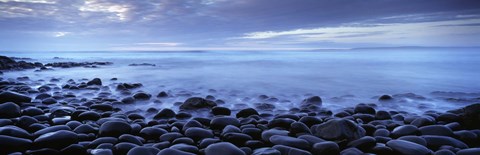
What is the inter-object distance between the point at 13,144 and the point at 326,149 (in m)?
2.97

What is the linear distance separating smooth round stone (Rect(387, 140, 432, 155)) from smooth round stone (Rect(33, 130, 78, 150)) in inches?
125

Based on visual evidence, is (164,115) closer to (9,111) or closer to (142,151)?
(142,151)

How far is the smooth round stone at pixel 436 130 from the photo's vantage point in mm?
3332

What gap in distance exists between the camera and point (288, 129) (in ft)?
12.5

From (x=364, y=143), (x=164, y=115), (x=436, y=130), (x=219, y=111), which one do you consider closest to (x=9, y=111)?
(x=164, y=115)

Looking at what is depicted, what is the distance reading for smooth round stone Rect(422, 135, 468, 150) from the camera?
9.95 ft

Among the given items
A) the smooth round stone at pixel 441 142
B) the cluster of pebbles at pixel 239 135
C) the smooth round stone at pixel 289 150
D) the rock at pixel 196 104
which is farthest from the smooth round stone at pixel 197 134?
the smooth round stone at pixel 441 142

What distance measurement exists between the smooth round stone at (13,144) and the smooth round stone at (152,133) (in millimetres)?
1084

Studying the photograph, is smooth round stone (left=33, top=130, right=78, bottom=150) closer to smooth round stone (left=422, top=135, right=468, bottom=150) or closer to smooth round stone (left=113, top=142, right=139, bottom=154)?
smooth round stone (left=113, top=142, right=139, bottom=154)

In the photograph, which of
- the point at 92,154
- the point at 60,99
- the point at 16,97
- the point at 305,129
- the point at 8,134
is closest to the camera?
the point at 92,154

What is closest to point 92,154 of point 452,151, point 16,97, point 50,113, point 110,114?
point 110,114

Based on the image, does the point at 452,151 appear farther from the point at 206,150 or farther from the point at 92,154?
the point at 92,154

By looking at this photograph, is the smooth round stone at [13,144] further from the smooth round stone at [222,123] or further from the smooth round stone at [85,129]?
the smooth round stone at [222,123]

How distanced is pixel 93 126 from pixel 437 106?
583 centimetres
